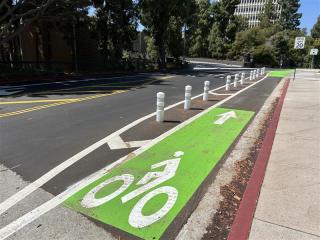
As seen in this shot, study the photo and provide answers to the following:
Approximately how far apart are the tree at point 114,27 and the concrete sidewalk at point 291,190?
26.6 metres

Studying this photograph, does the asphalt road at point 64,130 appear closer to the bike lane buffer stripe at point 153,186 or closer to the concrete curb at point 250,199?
the bike lane buffer stripe at point 153,186

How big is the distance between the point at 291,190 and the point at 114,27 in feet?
98.3

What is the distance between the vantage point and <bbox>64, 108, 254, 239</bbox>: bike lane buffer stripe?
12.9 ft

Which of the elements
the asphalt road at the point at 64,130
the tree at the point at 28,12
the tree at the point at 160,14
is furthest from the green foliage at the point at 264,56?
the asphalt road at the point at 64,130

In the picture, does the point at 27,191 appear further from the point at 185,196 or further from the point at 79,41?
the point at 79,41

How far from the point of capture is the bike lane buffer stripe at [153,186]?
3.92 meters

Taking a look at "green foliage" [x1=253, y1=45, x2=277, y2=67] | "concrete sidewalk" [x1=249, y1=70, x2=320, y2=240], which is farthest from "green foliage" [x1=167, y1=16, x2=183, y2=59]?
"concrete sidewalk" [x1=249, y1=70, x2=320, y2=240]

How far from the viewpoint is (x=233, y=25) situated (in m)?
71.2

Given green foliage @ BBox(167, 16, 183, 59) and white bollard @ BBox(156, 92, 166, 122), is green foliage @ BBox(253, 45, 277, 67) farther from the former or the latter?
white bollard @ BBox(156, 92, 166, 122)

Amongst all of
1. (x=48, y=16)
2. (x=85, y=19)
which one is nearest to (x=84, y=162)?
(x=48, y=16)

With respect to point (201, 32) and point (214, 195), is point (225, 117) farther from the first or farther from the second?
point (201, 32)

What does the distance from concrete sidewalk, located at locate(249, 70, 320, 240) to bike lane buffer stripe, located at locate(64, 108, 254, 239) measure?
106cm

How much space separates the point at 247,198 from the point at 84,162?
10.1 feet

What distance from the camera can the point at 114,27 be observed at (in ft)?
104
